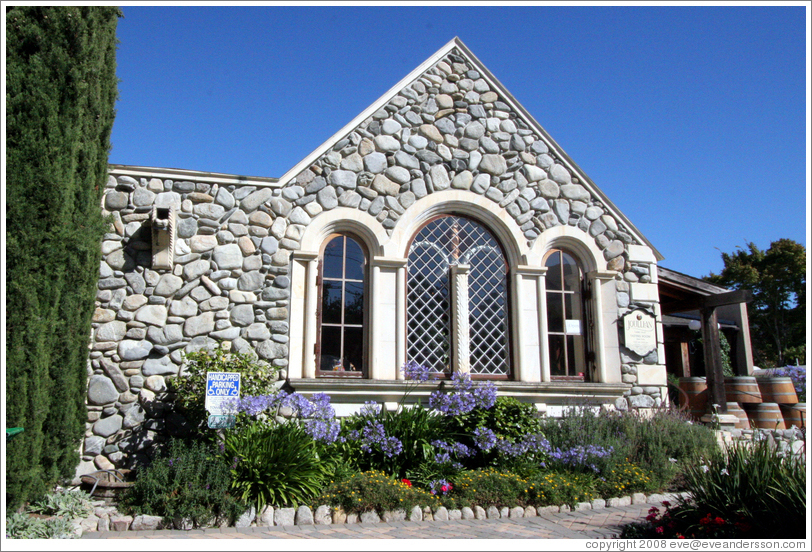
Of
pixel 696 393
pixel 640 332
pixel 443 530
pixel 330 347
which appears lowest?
pixel 443 530

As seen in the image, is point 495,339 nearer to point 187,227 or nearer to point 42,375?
point 187,227

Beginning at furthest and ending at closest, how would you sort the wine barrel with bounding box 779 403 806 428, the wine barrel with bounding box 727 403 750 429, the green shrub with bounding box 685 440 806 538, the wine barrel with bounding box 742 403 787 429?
the wine barrel with bounding box 779 403 806 428
the wine barrel with bounding box 742 403 787 429
the wine barrel with bounding box 727 403 750 429
the green shrub with bounding box 685 440 806 538

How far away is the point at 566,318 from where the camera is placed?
809cm

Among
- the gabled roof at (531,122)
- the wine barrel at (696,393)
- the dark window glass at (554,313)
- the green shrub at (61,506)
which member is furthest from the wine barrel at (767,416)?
the green shrub at (61,506)

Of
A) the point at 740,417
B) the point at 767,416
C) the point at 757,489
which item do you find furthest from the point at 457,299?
the point at 767,416

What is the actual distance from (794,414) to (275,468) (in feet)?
29.4

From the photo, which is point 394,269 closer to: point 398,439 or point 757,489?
point 398,439

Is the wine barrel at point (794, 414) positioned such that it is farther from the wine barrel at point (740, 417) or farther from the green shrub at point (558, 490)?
the green shrub at point (558, 490)

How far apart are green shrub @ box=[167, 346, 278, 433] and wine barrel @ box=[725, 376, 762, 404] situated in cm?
762

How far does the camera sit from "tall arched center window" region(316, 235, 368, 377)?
7.16 meters

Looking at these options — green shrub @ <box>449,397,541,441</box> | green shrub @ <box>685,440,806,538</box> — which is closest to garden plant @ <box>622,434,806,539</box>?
green shrub @ <box>685,440,806,538</box>

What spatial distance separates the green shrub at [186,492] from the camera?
489 cm

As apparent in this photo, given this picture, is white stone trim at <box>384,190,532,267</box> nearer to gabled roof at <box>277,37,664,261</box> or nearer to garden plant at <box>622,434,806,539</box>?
gabled roof at <box>277,37,664,261</box>

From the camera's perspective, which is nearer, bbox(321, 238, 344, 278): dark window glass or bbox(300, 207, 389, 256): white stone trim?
bbox(300, 207, 389, 256): white stone trim
